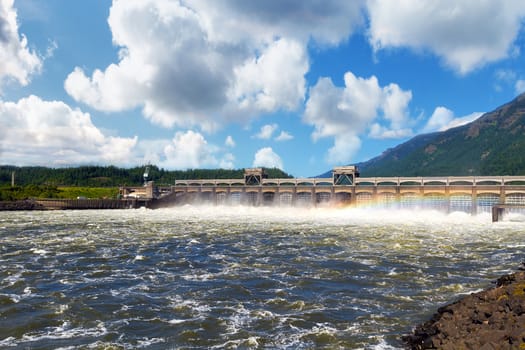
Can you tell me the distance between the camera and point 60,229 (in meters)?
59.7

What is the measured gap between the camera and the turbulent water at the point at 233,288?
57.2ft

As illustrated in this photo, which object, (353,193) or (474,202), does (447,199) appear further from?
(353,193)

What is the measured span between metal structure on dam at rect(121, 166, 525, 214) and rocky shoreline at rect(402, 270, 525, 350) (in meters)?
72.3

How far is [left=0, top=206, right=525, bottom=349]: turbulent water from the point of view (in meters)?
17.4

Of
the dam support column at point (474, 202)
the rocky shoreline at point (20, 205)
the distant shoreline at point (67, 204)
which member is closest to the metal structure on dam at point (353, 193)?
the dam support column at point (474, 202)

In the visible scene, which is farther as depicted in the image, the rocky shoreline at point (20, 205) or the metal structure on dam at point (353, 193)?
Result: the rocky shoreline at point (20, 205)

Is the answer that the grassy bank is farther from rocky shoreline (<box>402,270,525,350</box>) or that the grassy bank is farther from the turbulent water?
rocky shoreline (<box>402,270,525,350</box>)

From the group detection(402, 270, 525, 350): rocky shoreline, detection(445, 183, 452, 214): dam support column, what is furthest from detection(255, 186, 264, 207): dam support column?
detection(402, 270, 525, 350): rocky shoreline

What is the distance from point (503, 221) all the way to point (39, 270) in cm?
7652

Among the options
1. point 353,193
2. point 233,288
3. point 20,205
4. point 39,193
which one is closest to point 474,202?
point 353,193

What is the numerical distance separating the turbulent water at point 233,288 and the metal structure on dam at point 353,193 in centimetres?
5551

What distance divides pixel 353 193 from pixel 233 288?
9138 cm

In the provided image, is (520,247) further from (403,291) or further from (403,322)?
(403,322)

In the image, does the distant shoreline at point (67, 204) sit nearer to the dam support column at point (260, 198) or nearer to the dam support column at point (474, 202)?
the dam support column at point (260, 198)
